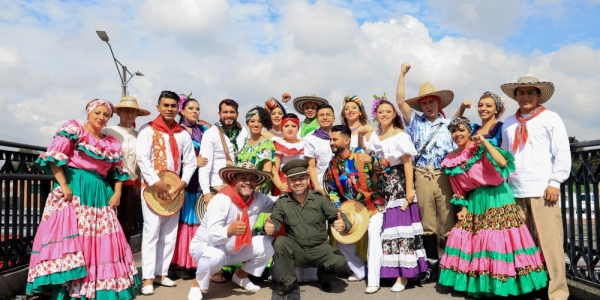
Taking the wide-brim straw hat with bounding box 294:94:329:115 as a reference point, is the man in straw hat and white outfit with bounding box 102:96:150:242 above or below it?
below

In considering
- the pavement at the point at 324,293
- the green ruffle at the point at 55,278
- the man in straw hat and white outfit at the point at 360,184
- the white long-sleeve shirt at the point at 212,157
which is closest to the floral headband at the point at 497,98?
the man in straw hat and white outfit at the point at 360,184

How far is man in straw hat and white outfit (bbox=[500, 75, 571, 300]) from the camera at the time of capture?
4391 millimetres

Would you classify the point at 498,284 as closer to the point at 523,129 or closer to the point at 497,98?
the point at 523,129

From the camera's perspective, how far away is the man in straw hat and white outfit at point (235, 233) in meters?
4.69

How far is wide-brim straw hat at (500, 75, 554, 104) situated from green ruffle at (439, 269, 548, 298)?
178 centimetres

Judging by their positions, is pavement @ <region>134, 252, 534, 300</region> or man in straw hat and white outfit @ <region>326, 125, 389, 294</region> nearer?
pavement @ <region>134, 252, 534, 300</region>

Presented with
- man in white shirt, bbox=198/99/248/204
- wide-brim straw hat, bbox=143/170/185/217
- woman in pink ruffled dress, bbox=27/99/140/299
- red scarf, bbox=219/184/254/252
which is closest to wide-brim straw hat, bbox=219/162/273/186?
red scarf, bbox=219/184/254/252

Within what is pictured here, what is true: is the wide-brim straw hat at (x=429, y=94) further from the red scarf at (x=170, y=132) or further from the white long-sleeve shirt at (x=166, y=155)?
the red scarf at (x=170, y=132)

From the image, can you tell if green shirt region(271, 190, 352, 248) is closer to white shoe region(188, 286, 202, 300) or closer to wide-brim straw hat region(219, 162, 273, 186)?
wide-brim straw hat region(219, 162, 273, 186)

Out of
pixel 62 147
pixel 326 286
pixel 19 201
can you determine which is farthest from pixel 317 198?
pixel 19 201

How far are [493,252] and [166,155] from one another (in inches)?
141

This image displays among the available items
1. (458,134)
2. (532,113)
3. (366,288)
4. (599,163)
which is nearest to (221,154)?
(366,288)

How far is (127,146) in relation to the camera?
5.48 meters

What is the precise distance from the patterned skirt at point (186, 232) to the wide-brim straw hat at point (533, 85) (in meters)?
3.70
